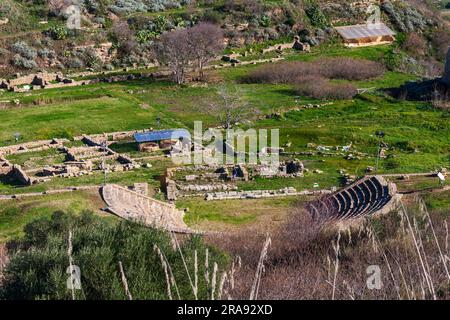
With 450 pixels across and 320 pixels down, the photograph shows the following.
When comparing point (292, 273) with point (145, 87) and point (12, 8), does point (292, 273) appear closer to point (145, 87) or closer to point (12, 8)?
point (145, 87)

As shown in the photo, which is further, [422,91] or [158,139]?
[422,91]

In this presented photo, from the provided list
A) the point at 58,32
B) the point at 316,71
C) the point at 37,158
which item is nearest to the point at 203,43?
the point at 316,71

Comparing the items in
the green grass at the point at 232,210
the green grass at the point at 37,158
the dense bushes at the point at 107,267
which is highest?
the dense bushes at the point at 107,267

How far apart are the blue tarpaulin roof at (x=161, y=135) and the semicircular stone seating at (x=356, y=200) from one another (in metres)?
14.1

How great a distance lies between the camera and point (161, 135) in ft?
152

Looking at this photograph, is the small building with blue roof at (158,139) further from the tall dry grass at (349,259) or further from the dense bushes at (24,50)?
the dense bushes at (24,50)

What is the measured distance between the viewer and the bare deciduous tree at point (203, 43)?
67938 millimetres

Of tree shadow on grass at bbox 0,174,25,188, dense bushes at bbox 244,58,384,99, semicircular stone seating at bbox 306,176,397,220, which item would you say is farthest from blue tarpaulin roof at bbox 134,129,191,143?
dense bushes at bbox 244,58,384,99

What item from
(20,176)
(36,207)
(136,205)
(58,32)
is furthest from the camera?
(58,32)

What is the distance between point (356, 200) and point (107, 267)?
21427mm

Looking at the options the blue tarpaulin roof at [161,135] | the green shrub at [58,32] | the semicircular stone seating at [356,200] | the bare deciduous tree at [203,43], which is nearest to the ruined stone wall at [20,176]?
the blue tarpaulin roof at [161,135]

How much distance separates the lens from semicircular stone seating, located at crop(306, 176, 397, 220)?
103 feet

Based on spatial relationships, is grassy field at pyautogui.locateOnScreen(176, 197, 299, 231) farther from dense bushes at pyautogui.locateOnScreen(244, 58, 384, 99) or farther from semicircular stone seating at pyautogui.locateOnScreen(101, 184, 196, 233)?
dense bushes at pyautogui.locateOnScreen(244, 58, 384, 99)

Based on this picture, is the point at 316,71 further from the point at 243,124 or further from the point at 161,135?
the point at 161,135
